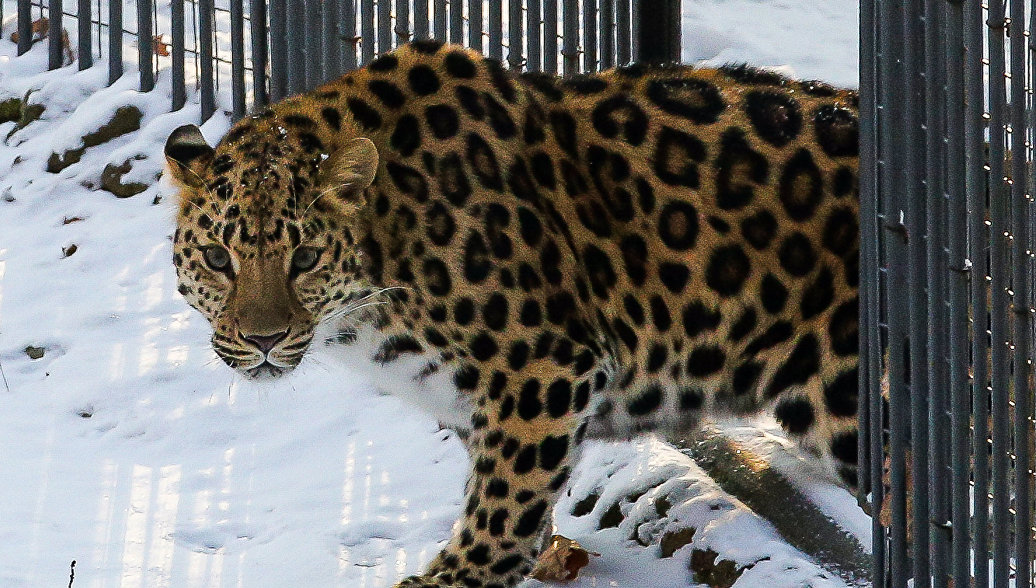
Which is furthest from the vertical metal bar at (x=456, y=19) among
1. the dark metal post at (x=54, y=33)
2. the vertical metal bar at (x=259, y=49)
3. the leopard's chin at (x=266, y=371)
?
the leopard's chin at (x=266, y=371)

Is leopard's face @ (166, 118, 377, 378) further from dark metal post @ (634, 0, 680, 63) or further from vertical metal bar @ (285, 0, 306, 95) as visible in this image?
vertical metal bar @ (285, 0, 306, 95)

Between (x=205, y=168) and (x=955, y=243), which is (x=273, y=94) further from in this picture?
(x=955, y=243)

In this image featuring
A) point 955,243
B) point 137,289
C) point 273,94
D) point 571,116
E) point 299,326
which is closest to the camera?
point 955,243

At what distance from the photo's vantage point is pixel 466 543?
5430 mm

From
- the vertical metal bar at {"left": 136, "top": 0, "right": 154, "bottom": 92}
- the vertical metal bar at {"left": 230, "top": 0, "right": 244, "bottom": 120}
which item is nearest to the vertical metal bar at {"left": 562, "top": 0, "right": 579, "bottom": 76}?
the vertical metal bar at {"left": 230, "top": 0, "right": 244, "bottom": 120}

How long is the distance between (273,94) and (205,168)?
360cm

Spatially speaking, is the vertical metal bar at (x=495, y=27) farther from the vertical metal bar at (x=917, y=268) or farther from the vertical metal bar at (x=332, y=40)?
the vertical metal bar at (x=917, y=268)

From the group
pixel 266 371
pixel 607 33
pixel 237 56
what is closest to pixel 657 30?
pixel 607 33

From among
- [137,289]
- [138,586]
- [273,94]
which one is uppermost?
[273,94]

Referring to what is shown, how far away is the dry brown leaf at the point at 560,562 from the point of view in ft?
18.4

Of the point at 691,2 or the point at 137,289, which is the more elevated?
the point at 691,2

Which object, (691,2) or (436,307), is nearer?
(436,307)

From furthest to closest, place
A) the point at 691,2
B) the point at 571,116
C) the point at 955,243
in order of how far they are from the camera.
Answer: the point at 691,2, the point at 571,116, the point at 955,243

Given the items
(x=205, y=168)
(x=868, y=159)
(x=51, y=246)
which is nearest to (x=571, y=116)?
(x=205, y=168)
